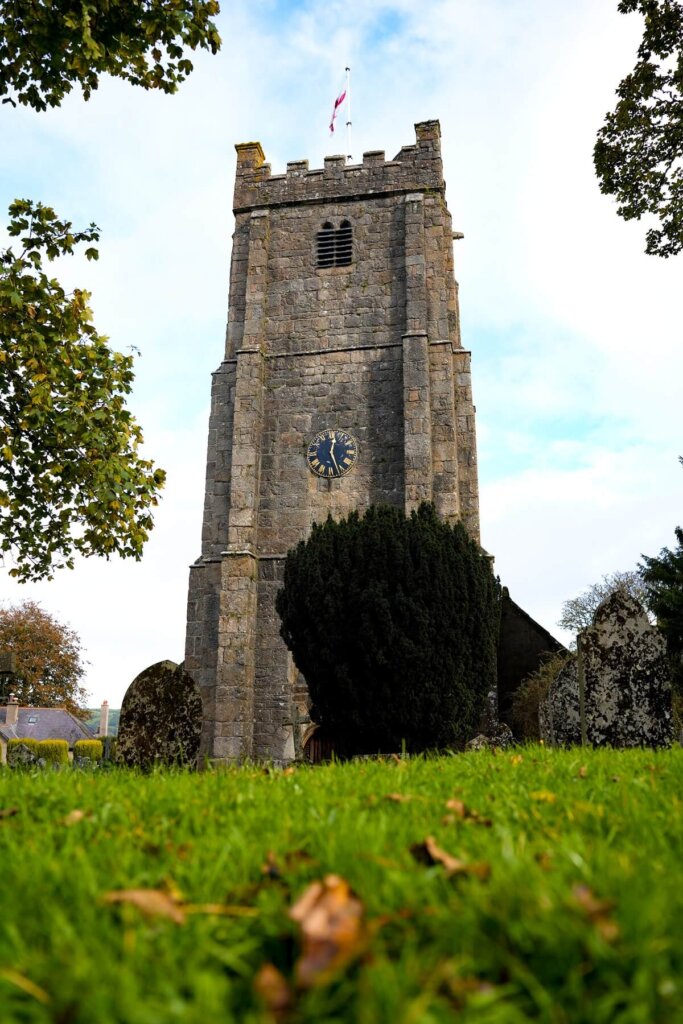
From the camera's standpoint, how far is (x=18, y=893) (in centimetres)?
211

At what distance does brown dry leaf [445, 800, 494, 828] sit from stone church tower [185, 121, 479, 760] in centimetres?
1447

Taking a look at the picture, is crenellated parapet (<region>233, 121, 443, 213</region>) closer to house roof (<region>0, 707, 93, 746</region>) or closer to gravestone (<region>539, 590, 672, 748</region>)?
gravestone (<region>539, 590, 672, 748</region>)

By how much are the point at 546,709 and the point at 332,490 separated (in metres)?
12.0

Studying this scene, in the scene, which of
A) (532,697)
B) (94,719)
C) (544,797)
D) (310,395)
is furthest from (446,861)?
(94,719)

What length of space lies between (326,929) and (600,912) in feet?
1.95

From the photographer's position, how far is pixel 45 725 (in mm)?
38781

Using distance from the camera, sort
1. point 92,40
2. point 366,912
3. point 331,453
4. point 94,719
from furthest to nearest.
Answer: point 94,719 < point 331,453 < point 92,40 < point 366,912

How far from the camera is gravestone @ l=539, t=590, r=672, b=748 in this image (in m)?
7.57

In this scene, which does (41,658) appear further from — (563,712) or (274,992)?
(274,992)

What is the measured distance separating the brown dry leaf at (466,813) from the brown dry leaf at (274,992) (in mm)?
1548

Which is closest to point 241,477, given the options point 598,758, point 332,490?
point 332,490

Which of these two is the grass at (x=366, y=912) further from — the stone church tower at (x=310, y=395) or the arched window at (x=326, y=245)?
the arched window at (x=326, y=245)

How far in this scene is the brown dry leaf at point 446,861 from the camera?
2086 millimetres

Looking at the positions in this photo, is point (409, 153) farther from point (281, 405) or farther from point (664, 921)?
point (664, 921)
